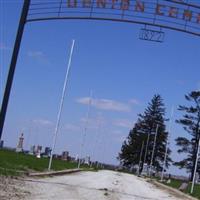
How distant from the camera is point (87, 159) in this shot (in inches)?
4220

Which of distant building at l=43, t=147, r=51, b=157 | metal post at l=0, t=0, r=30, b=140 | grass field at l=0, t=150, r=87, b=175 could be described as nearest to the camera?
metal post at l=0, t=0, r=30, b=140

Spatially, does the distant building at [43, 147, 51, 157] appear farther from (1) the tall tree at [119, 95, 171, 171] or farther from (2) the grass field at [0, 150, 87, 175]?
(2) the grass field at [0, 150, 87, 175]

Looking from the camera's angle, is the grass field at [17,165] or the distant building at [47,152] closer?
the grass field at [17,165]

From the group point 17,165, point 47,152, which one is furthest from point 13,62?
point 47,152

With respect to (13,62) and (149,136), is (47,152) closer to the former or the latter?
(149,136)

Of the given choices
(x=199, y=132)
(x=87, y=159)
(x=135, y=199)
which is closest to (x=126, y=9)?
(x=135, y=199)

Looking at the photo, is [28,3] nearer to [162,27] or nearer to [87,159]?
[162,27]

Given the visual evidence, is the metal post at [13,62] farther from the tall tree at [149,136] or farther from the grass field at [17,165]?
the tall tree at [149,136]

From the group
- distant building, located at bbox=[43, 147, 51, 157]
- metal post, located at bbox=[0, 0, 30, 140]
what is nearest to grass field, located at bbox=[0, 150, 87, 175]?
metal post, located at bbox=[0, 0, 30, 140]

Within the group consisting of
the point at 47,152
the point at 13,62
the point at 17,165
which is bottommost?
the point at 17,165

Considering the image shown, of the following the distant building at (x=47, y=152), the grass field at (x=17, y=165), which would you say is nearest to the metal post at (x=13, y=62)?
the grass field at (x=17, y=165)

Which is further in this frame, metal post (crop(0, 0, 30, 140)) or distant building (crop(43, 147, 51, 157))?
distant building (crop(43, 147, 51, 157))

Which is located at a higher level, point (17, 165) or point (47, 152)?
point (47, 152)

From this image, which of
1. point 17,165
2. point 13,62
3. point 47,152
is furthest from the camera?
point 47,152
